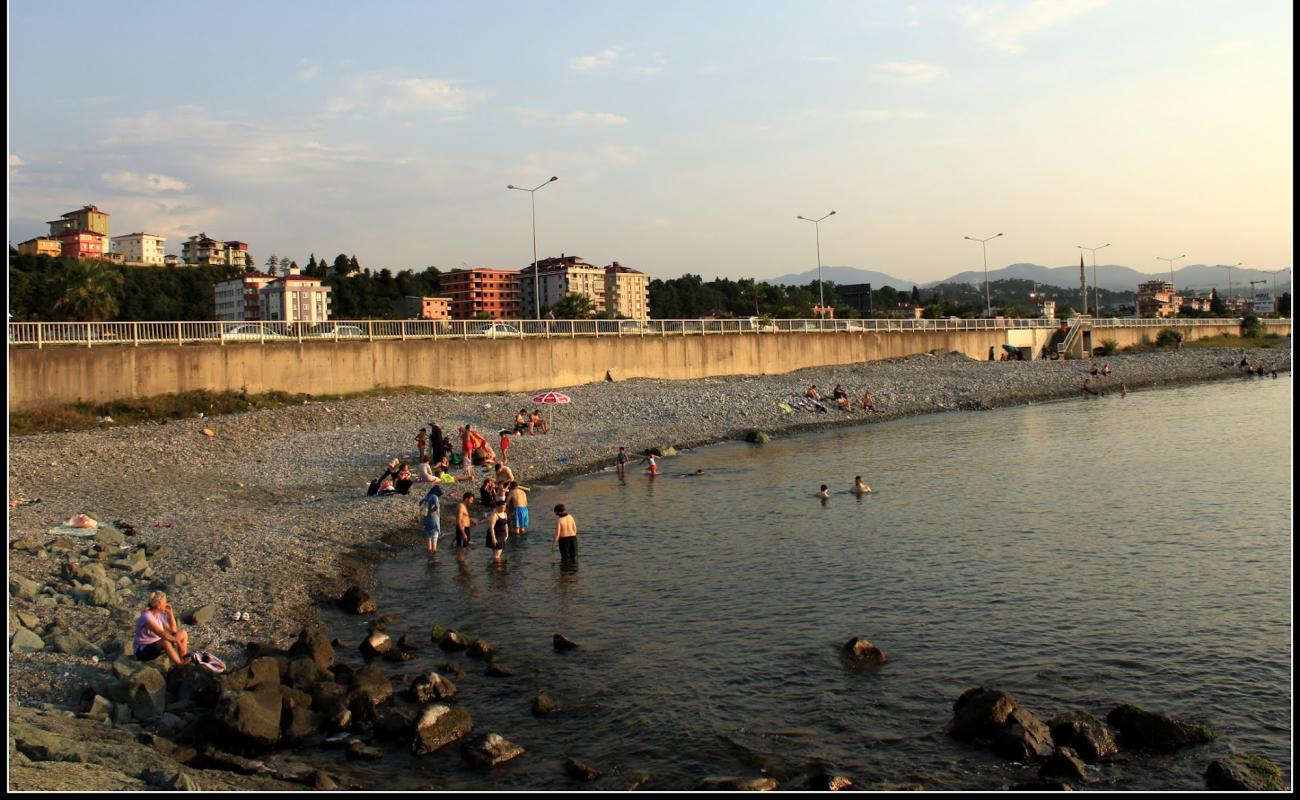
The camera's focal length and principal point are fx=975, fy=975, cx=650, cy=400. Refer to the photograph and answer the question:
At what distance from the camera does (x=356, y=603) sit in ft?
56.2

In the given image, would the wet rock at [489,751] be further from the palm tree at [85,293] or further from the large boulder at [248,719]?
the palm tree at [85,293]

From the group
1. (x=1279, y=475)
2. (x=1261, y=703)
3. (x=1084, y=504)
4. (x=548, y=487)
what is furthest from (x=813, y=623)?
(x=1279, y=475)

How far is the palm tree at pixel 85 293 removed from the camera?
48156mm

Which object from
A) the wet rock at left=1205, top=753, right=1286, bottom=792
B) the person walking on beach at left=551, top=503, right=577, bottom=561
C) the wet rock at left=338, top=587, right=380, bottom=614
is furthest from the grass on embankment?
the wet rock at left=1205, top=753, right=1286, bottom=792

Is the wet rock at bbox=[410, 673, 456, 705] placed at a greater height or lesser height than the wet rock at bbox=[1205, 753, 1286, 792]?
greater

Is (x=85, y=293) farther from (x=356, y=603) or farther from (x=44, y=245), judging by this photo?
(x=44, y=245)

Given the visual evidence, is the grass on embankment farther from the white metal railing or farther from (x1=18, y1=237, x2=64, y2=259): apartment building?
(x1=18, y1=237, x2=64, y2=259): apartment building

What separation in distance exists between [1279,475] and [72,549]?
31.6m

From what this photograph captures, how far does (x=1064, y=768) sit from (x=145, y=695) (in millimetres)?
10934

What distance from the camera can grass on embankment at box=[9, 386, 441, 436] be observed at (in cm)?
3422

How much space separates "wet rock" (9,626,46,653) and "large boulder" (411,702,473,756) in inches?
236

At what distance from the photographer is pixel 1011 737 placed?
1112 centimetres

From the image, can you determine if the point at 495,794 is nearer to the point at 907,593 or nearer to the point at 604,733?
the point at 604,733

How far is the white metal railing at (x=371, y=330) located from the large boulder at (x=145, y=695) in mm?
28669
